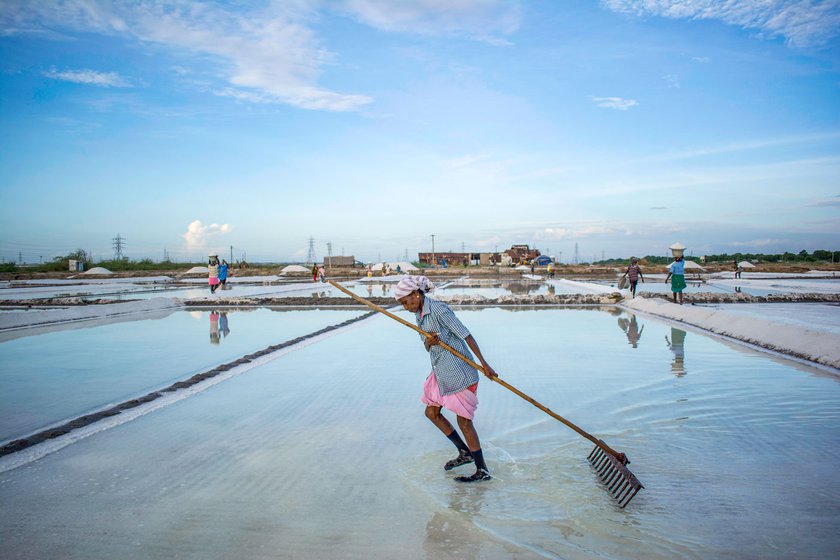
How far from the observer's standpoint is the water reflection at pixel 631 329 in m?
8.32

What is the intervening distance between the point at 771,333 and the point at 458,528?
7032 mm

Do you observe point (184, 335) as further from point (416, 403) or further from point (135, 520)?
point (135, 520)

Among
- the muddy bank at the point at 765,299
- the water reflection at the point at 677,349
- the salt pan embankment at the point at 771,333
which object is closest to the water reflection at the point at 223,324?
the water reflection at the point at 677,349

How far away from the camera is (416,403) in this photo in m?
4.83

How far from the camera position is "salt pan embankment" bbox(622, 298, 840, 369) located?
6.57 m

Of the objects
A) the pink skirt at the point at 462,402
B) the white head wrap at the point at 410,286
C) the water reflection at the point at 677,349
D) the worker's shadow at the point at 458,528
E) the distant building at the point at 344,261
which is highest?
the distant building at the point at 344,261

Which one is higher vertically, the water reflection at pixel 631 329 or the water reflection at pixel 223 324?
the water reflection at pixel 223 324

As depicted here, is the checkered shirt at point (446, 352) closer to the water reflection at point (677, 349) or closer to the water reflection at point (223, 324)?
the water reflection at point (677, 349)

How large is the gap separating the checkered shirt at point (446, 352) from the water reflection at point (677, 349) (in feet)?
12.0

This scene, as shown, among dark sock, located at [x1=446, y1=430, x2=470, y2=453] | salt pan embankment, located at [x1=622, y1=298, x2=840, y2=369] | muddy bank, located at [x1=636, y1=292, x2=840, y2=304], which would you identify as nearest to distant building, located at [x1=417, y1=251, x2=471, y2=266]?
muddy bank, located at [x1=636, y1=292, x2=840, y2=304]

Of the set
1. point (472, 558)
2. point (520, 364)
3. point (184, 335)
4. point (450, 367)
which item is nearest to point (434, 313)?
point (450, 367)

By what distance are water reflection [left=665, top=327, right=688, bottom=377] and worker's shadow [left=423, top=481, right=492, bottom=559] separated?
3.75 metres

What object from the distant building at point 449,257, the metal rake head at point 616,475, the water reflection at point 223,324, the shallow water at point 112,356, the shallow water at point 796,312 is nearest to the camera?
the metal rake head at point 616,475

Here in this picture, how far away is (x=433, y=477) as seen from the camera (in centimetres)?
322
